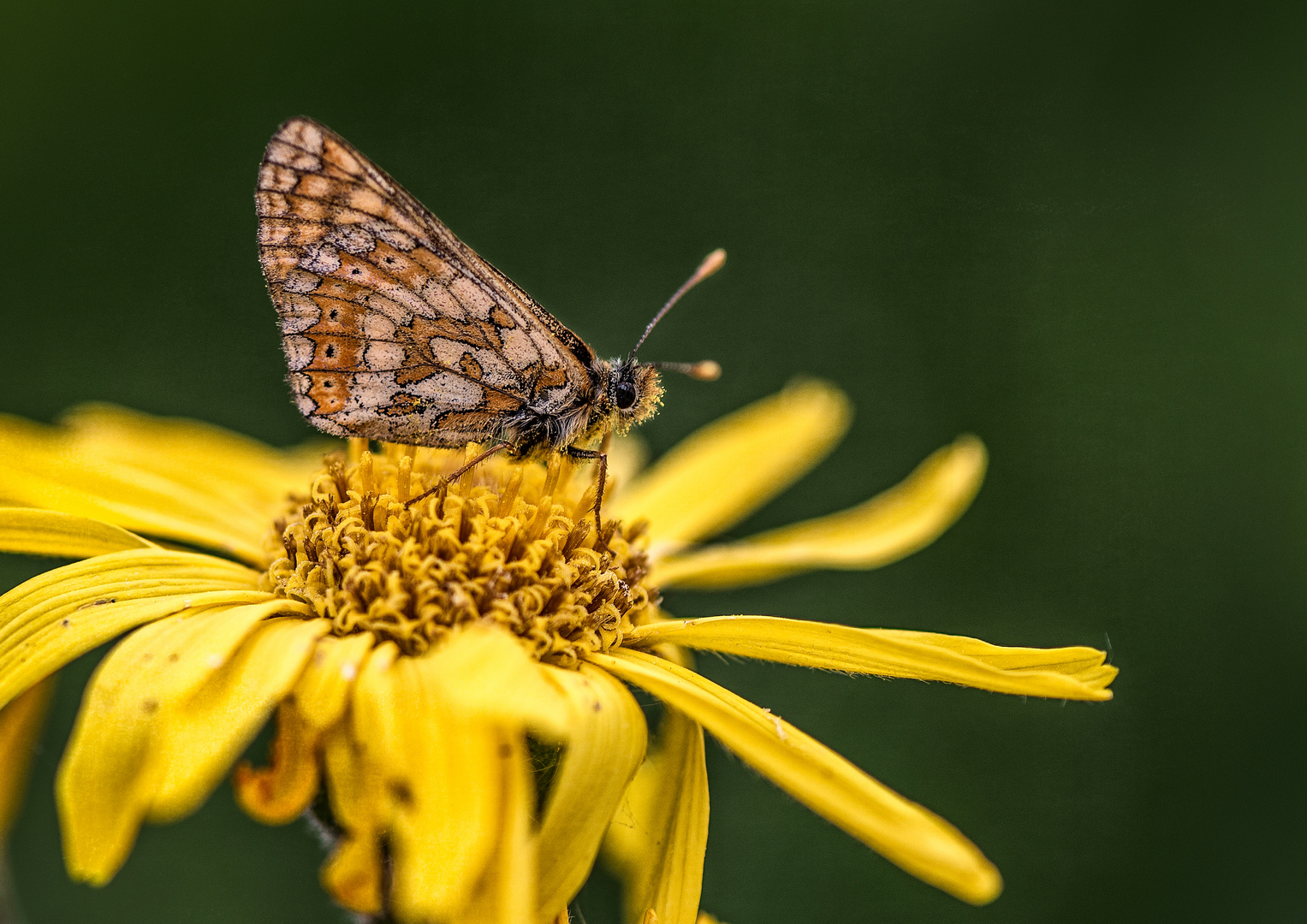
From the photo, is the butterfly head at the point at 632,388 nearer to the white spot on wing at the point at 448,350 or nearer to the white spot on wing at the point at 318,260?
the white spot on wing at the point at 448,350

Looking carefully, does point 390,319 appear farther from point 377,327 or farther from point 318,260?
point 318,260

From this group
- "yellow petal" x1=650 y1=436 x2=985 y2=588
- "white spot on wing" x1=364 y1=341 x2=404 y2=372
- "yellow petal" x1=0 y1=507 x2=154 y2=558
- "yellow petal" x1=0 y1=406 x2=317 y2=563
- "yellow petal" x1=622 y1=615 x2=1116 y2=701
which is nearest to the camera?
"yellow petal" x1=622 y1=615 x2=1116 y2=701

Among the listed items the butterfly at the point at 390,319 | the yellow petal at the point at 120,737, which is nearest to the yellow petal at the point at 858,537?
the butterfly at the point at 390,319

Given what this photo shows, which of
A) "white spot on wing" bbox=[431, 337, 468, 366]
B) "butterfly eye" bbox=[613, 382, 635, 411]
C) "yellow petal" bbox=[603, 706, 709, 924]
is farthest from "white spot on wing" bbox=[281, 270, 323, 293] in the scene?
"yellow petal" bbox=[603, 706, 709, 924]

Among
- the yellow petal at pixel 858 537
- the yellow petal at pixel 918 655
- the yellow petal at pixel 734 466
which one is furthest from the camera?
the yellow petal at pixel 734 466

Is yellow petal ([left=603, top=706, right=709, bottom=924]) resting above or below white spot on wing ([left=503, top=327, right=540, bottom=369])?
below

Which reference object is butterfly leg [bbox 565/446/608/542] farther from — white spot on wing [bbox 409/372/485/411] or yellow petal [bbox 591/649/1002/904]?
yellow petal [bbox 591/649/1002/904]

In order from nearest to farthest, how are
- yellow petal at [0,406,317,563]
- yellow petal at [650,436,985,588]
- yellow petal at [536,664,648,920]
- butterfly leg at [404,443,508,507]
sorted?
yellow petal at [536,664,648,920], butterfly leg at [404,443,508,507], yellow petal at [0,406,317,563], yellow petal at [650,436,985,588]

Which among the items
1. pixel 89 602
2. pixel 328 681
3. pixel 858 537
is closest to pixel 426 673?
pixel 328 681
